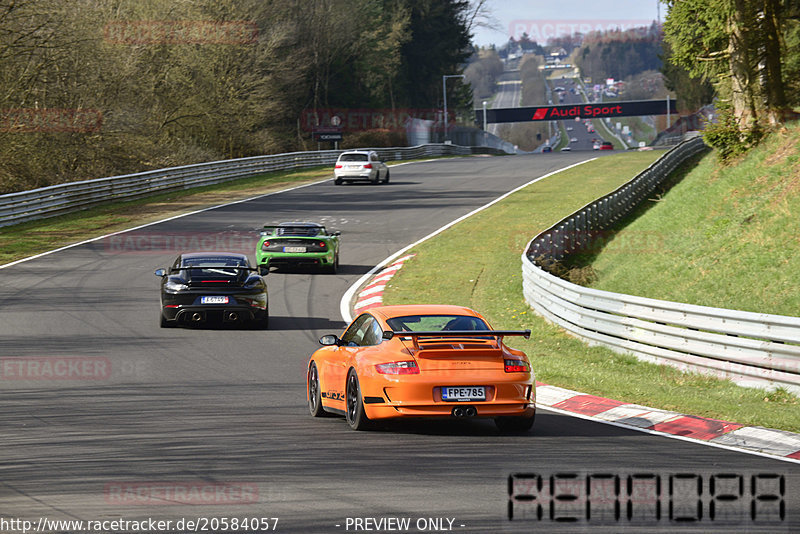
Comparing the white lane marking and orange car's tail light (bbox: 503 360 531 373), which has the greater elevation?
orange car's tail light (bbox: 503 360 531 373)

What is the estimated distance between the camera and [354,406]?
10.1 m

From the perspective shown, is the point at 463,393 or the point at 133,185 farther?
the point at 133,185

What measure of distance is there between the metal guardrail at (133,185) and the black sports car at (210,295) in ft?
56.5

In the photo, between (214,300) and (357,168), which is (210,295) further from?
(357,168)

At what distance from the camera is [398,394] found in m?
9.53

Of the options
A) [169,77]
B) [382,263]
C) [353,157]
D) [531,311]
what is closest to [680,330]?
[531,311]

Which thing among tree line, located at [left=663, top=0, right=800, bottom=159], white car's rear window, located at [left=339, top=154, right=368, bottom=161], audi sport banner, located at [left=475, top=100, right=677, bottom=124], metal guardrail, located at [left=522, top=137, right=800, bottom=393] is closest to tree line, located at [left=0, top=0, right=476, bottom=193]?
white car's rear window, located at [left=339, top=154, right=368, bottom=161]

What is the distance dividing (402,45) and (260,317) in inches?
3320

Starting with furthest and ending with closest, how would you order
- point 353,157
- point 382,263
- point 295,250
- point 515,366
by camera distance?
point 353,157 < point 382,263 < point 295,250 < point 515,366

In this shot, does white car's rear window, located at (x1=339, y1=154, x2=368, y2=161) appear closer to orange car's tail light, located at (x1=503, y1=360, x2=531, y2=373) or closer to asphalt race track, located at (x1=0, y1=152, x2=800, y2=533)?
asphalt race track, located at (x1=0, y1=152, x2=800, y2=533)

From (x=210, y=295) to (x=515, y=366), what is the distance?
29.7ft

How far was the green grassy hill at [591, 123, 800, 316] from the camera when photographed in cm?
2031

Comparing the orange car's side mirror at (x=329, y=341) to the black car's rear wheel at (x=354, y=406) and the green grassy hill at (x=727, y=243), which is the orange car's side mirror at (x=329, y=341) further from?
the green grassy hill at (x=727, y=243)

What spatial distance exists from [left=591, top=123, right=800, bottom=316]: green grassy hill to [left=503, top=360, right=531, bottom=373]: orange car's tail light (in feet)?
32.1
